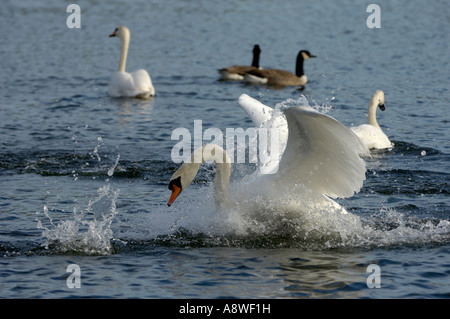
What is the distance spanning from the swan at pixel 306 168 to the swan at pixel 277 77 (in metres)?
11.2

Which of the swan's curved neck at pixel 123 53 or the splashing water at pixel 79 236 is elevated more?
the swan's curved neck at pixel 123 53

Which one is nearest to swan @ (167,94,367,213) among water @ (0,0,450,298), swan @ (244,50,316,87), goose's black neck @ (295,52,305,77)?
water @ (0,0,450,298)

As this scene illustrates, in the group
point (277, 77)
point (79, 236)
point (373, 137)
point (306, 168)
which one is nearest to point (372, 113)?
point (373, 137)

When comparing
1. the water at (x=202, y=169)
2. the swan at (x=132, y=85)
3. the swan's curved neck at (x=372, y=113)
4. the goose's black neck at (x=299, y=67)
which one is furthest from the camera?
the goose's black neck at (x=299, y=67)

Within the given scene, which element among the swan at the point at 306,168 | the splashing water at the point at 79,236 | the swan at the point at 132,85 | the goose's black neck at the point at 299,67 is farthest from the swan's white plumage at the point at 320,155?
the goose's black neck at the point at 299,67

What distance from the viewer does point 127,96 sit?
1803 cm

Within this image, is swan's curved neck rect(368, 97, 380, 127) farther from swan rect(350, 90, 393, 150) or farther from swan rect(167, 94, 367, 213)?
swan rect(167, 94, 367, 213)

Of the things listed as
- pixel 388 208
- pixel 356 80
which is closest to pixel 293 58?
pixel 356 80

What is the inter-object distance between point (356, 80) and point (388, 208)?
29.2 ft

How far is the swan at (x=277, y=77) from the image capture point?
1955cm

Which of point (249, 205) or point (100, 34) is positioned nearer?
point (249, 205)

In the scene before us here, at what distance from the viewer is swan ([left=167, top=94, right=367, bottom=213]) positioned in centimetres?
750

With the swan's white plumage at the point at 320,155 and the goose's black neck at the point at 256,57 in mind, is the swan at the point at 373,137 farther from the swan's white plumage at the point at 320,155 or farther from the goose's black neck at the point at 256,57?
the goose's black neck at the point at 256,57
